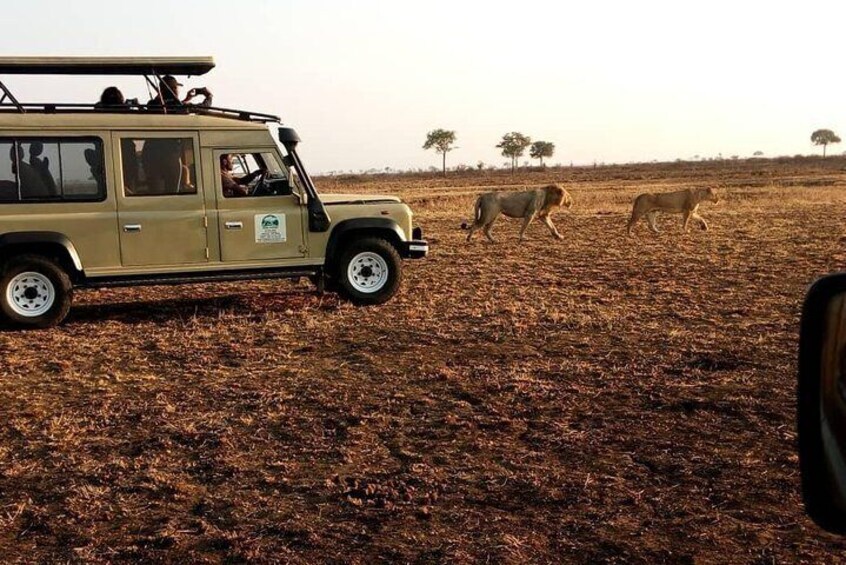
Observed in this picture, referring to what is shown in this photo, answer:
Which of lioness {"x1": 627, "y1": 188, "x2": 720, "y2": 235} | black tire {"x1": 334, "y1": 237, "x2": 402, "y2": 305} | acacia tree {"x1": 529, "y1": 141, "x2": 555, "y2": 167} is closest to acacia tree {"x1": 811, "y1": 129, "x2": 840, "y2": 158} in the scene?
acacia tree {"x1": 529, "y1": 141, "x2": 555, "y2": 167}

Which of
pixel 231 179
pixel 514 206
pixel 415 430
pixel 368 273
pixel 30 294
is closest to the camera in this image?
pixel 415 430

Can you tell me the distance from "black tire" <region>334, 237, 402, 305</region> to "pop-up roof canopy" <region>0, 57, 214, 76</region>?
8.22 ft

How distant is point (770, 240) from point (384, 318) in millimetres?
8976

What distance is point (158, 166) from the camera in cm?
819

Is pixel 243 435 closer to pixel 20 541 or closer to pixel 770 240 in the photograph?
pixel 20 541

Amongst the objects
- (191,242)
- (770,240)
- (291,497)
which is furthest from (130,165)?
(770,240)

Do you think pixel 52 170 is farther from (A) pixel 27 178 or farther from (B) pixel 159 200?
(B) pixel 159 200

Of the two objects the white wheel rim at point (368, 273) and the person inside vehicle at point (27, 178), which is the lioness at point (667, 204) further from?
the person inside vehicle at point (27, 178)

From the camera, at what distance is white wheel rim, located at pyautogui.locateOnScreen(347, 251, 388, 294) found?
900cm

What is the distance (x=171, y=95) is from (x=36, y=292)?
2.55 meters

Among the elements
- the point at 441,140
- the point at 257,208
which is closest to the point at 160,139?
the point at 257,208

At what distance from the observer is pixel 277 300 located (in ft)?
32.0

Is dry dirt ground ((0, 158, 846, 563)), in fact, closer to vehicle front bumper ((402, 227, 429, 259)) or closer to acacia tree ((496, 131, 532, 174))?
vehicle front bumper ((402, 227, 429, 259))

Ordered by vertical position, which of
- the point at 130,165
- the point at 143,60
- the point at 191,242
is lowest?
the point at 191,242
